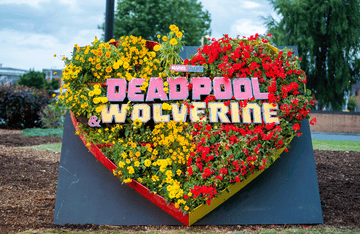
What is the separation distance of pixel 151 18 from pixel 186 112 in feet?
61.0

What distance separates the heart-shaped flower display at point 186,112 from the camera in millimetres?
3709

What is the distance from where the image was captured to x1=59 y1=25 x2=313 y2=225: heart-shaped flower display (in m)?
3.71

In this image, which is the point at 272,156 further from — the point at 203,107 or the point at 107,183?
the point at 107,183

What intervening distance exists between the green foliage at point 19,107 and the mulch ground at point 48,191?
5489mm

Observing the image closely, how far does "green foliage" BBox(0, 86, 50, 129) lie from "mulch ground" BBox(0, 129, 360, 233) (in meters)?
5.49

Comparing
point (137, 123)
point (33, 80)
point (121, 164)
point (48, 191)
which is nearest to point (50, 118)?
point (48, 191)

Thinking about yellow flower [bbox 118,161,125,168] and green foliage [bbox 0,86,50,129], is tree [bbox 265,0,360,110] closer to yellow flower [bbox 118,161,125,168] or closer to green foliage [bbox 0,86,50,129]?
green foliage [bbox 0,86,50,129]

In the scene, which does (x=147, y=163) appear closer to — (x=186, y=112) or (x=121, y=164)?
(x=121, y=164)

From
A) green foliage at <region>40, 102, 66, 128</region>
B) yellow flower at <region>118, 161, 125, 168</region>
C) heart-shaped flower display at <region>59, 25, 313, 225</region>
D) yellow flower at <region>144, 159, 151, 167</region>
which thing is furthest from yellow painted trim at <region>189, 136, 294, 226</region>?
green foliage at <region>40, 102, 66, 128</region>

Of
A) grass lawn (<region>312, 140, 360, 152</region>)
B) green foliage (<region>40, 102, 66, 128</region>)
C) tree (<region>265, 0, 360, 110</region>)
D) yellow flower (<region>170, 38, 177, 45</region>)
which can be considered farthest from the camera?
tree (<region>265, 0, 360, 110</region>)

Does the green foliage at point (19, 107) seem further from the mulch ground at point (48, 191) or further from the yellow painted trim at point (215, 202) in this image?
the yellow painted trim at point (215, 202)

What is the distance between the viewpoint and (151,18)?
21.3 meters

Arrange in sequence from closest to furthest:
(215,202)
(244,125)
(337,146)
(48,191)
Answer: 1. (215,202)
2. (244,125)
3. (48,191)
4. (337,146)

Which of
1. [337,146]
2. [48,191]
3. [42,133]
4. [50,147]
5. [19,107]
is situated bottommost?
[48,191]
